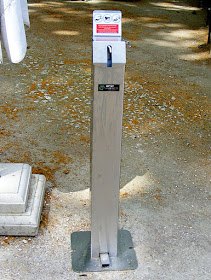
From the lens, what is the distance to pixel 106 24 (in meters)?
2.05

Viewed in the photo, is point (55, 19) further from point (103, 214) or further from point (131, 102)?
point (103, 214)

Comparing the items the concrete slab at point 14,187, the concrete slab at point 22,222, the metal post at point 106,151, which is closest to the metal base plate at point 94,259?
the metal post at point 106,151

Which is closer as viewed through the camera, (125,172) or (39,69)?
(125,172)

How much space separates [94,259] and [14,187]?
2.50 ft

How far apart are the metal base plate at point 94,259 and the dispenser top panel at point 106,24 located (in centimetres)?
144

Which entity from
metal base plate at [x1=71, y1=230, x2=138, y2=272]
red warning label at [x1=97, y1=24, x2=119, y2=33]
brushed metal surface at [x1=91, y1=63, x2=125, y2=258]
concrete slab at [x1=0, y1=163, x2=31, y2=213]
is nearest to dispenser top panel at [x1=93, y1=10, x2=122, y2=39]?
red warning label at [x1=97, y1=24, x2=119, y2=33]

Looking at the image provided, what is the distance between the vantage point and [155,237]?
9.16 ft

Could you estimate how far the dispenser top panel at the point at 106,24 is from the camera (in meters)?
2.04

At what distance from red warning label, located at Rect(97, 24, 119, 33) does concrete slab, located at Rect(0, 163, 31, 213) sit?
130cm

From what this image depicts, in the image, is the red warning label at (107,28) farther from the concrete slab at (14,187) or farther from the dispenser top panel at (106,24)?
the concrete slab at (14,187)

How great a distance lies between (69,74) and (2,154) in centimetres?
219

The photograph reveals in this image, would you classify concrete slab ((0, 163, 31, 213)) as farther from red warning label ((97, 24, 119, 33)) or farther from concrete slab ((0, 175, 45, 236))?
red warning label ((97, 24, 119, 33))

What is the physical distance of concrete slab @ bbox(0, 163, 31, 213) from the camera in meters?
2.65

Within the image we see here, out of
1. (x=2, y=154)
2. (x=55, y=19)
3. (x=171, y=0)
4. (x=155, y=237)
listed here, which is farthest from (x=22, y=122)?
(x=171, y=0)
